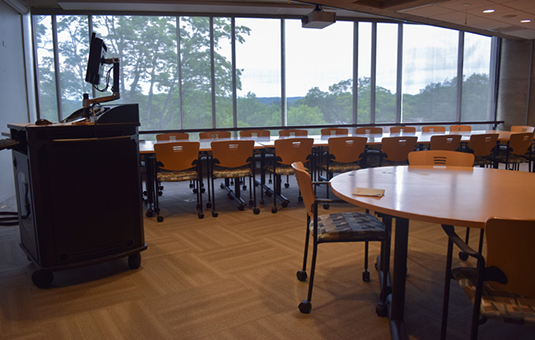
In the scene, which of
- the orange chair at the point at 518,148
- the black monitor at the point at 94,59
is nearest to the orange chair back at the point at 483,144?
the orange chair at the point at 518,148

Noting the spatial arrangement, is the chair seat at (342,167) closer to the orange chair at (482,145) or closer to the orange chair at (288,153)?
the orange chair at (288,153)

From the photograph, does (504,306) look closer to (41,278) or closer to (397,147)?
(41,278)

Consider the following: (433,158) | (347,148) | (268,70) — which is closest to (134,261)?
(433,158)

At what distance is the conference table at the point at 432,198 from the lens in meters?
1.69

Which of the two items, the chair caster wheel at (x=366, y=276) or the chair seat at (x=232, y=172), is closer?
the chair caster wheel at (x=366, y=276)

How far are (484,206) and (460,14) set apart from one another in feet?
21.6

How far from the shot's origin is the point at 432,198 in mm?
1958

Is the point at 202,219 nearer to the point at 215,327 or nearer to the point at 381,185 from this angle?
the point at 215,327

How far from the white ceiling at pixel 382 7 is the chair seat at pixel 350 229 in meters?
4.72

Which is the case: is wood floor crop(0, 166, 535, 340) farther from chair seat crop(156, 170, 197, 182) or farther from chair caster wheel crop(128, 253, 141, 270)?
chair seat crop(156, 170, 197, 182)

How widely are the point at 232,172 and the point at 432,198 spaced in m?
2.90

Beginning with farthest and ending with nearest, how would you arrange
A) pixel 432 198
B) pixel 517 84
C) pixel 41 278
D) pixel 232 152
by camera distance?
pixel 517 84
pixel 232 152
pixel 41 278
pixel 432 198

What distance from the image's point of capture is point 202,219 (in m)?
4.39

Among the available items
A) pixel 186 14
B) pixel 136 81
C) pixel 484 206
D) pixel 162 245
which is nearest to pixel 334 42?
pixel 186 14
